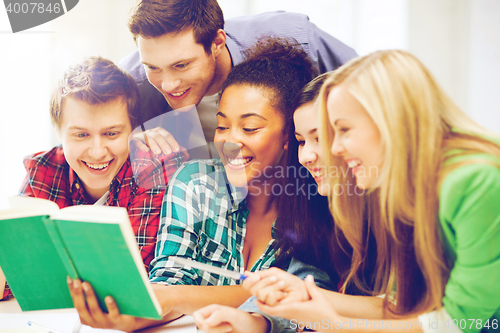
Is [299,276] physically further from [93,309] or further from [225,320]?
[93,309]

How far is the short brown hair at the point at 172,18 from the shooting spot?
102 cm

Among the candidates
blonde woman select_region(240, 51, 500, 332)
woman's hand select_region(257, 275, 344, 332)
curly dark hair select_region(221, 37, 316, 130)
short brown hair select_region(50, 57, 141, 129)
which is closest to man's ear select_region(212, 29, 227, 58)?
curly dark hair select_region(221, 37, 316, 130)

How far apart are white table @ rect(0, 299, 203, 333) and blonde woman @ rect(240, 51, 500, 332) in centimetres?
20

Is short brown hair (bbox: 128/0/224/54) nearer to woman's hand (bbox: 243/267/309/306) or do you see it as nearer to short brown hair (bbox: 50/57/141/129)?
short brown hair (bbox: 50/57/141/129)

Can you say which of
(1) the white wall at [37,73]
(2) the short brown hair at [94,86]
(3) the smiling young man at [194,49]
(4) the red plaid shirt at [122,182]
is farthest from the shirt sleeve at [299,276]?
(1) the white wall at [37,73]

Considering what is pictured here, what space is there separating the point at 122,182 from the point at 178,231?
25 centimetres

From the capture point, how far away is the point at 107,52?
1.35 metres

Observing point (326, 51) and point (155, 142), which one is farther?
point (326, 51)

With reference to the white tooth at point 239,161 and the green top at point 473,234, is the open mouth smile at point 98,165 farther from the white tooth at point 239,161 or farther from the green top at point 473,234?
the green top at point 473,234

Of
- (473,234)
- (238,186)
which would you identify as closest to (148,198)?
(238,186)

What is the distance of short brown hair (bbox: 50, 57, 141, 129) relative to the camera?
1.00m

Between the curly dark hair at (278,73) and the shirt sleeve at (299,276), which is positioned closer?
the shirt sleeve at (299,276)

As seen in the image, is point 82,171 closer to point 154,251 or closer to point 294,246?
point 154,251

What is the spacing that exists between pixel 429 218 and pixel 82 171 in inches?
33.1
